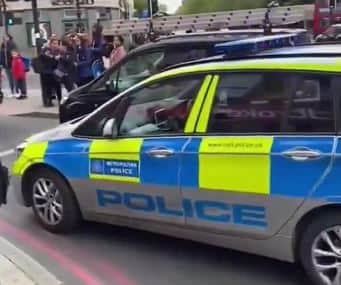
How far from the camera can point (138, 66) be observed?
9789 mm

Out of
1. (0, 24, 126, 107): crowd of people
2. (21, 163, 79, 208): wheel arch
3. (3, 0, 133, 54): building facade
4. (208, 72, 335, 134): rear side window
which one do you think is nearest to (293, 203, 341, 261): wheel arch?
(208, 72, 335, 134): rear side window

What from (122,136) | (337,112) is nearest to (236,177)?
(337,112)

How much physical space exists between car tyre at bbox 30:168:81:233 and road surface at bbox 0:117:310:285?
4.0 inches

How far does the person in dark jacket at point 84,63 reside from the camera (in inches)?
588

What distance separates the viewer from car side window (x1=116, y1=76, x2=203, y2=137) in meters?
5.02

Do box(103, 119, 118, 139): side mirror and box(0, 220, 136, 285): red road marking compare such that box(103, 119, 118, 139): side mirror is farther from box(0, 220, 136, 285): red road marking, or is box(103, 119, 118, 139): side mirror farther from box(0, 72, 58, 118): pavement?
box(0, 72, 58, 118): pavement

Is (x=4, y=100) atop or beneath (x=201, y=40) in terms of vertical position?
beneath

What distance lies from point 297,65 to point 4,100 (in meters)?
13.8

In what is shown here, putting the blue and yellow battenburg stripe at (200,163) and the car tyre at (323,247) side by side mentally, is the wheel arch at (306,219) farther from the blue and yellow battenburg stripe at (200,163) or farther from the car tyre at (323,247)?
the blue and yellow battenburg stripe at (200,163)

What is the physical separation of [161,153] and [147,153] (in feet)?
0.45

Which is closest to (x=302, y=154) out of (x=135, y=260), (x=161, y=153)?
(x=161, y=153)

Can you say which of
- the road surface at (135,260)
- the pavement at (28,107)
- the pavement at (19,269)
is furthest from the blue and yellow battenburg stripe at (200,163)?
the pavement at (28,107)

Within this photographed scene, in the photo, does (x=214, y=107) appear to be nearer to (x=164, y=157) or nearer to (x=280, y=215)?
(x=164, y=157)

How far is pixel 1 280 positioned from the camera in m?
4.84
